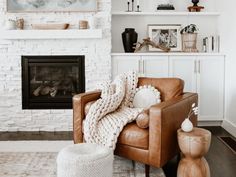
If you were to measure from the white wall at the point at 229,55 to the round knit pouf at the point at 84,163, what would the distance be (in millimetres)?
2406

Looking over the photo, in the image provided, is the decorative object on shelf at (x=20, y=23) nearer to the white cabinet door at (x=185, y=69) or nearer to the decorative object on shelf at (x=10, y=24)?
the decorative object on shelf at (x=10, y=24)

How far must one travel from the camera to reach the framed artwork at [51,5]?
4.60 metres

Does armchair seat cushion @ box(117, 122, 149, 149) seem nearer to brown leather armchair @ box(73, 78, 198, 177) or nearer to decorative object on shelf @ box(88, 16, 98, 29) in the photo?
brown leather armchair @ box(73, 78, 198, 177)

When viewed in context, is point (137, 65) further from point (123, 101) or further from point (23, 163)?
point (23, 163)

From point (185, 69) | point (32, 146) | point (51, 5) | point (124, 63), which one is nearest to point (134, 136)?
point (32, 146)

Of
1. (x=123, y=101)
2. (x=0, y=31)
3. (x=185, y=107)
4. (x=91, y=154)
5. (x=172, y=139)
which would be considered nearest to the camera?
(x=91, y=154)

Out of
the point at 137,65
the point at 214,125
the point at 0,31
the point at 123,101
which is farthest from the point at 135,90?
the point at 0,31

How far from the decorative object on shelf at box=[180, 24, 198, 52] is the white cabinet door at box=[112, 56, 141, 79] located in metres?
0.77

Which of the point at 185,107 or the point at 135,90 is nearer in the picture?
the point at 185,107

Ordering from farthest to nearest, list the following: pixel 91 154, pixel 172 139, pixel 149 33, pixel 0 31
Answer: pixel 149 33, pixel 0 31, pixel 172 139, pixel 91 154

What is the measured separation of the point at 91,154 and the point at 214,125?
9.48 feet

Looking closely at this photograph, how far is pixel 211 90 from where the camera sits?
4.76 m

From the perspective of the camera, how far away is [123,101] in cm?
349

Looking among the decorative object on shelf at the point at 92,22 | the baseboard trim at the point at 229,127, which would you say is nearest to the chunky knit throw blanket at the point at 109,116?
the decorative object on shelf at the point at 92,22
